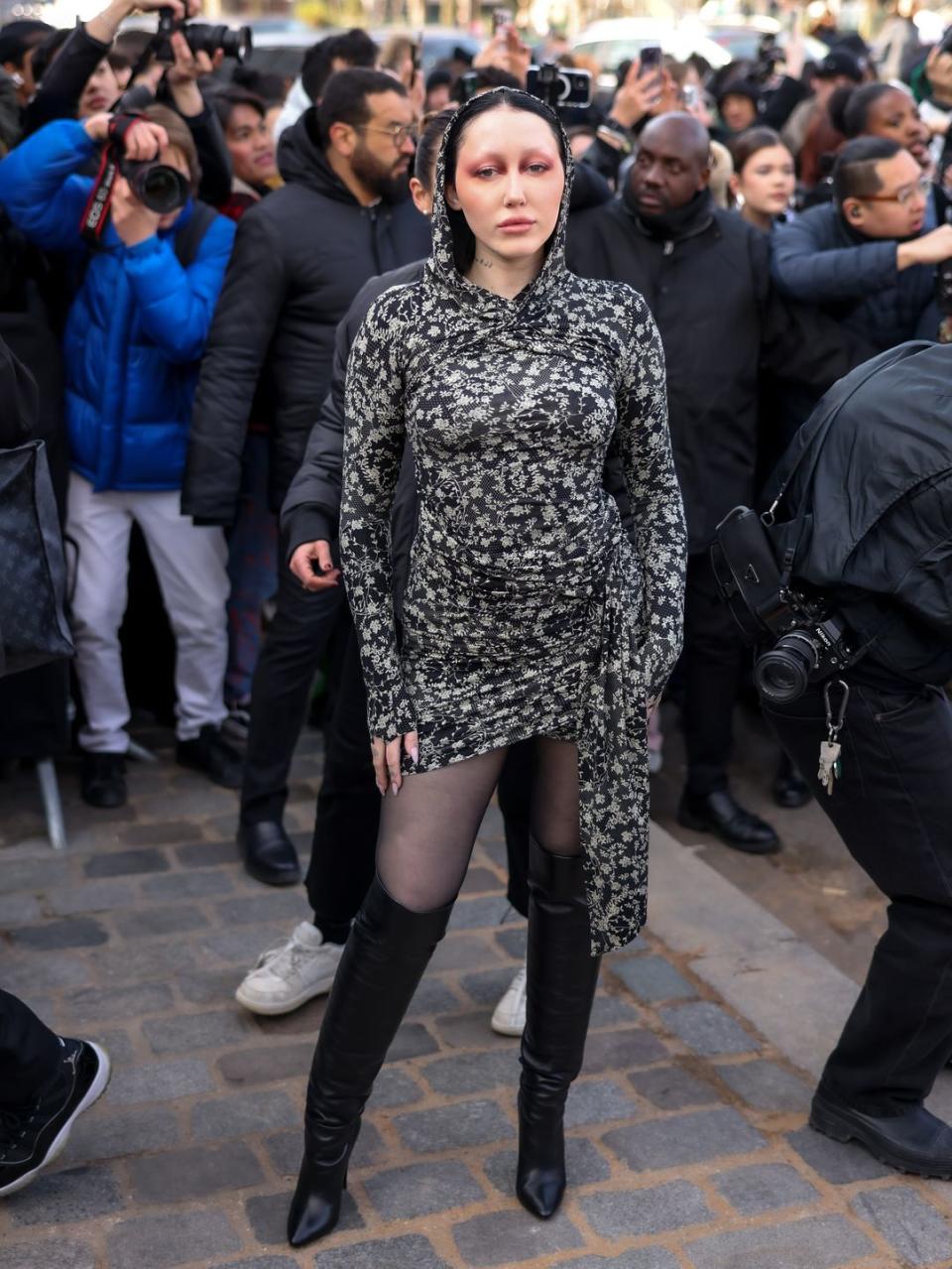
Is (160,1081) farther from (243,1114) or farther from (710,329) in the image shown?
(710,329)

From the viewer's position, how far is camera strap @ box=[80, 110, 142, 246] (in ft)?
15.5

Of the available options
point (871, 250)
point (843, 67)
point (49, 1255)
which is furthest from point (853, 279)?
point (843, 67)

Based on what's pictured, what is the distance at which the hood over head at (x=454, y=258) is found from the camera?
2752 millimetres

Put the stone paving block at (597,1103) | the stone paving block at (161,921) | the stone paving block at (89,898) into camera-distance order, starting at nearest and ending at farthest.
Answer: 1. the stone paving block at (597,1103)
2. the stone paving block at (161,921)
3. the stone paving block at (89,898)

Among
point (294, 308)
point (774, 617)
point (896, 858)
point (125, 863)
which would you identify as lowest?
point (125, 863)

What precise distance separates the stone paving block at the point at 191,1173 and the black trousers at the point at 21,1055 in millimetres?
295

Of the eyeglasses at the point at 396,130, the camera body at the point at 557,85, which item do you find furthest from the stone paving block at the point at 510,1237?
the camera body at the point at 557,85

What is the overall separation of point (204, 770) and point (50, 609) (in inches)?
81.0

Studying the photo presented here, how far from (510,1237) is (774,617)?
4.23 feet

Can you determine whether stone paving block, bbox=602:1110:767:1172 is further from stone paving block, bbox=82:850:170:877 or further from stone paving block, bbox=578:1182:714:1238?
stone paving block, bbox=82:850:170:877

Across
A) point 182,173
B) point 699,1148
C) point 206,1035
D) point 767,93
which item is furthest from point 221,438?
point 767,93

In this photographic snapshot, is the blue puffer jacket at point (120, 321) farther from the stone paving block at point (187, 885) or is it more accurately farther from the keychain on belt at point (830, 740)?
the keychain on belt at point (830, 740)

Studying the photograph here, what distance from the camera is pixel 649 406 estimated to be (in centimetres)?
291

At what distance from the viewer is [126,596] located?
5352mm
